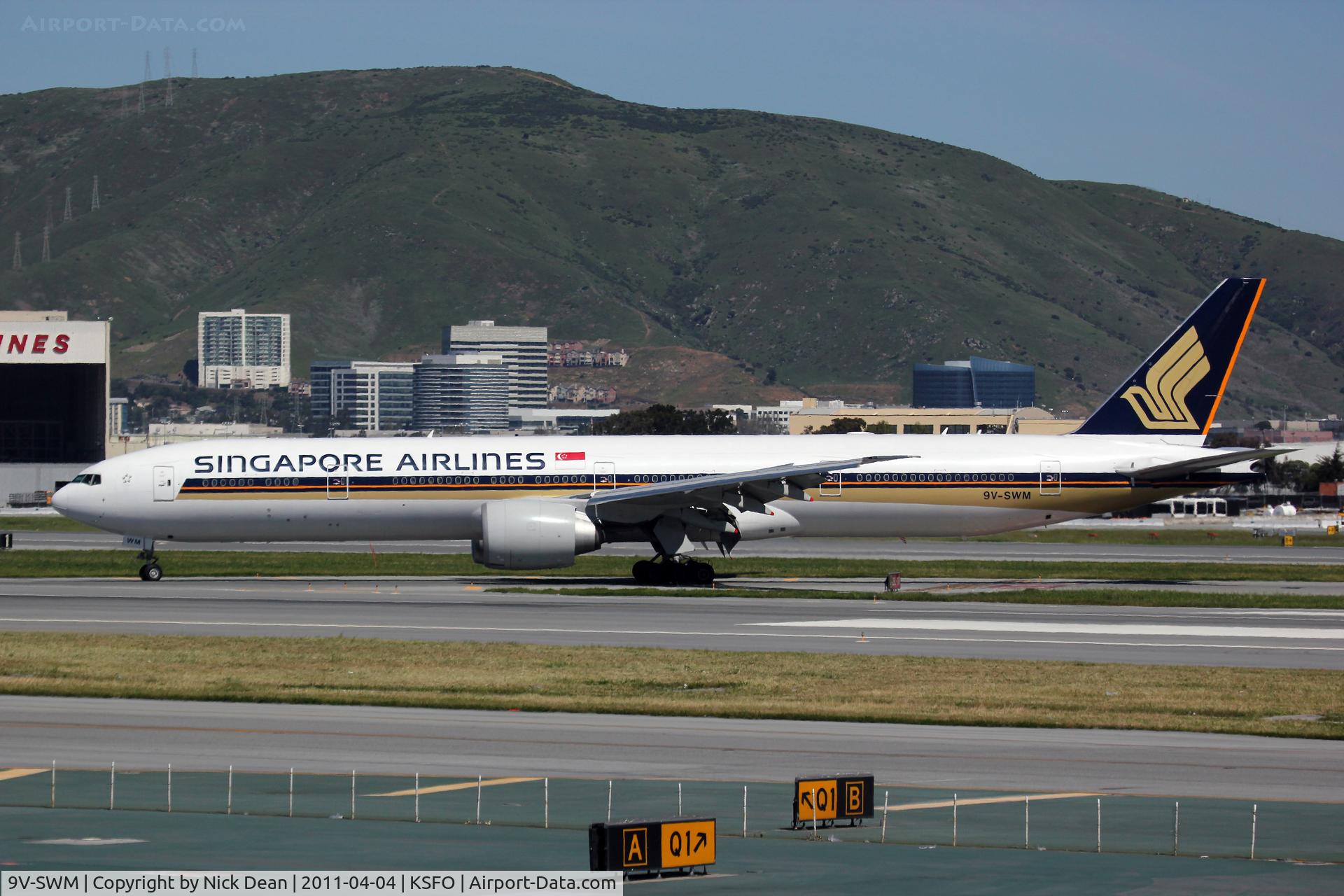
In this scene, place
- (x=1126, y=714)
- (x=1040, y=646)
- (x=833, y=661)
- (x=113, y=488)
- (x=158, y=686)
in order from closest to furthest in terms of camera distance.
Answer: (x=1126, y=714)
(x=158, y=686)
(x=833, y=661)
(x=1040, y=646)
(x=113, y=488)

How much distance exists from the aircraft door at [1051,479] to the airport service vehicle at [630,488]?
0.05m

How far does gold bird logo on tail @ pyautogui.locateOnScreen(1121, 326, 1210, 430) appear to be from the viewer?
2062 inches

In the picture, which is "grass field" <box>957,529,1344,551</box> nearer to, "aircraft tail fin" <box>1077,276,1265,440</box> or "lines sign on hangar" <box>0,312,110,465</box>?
"aircraft tail fin" <box>1077,276,1265,440</box>

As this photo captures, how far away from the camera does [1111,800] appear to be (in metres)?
18.4

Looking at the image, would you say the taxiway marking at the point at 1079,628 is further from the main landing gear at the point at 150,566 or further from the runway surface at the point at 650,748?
the main landing gear at the point at 150,566

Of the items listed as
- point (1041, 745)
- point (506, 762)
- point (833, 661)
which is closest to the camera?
point (506, 762)

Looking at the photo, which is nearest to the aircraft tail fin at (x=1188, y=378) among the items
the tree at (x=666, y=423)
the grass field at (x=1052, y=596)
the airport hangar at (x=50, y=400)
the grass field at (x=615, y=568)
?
the grass field at (x=615, y=568)

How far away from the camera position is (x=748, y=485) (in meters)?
45.7

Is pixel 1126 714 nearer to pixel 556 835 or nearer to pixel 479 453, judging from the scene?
pixel 556 835

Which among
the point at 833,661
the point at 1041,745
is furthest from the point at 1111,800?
the point at 833,661

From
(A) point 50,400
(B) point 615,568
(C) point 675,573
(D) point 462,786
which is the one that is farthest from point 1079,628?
(A) point 50,400

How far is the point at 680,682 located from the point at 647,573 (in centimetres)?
1982

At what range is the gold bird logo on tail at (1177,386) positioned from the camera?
172 feet

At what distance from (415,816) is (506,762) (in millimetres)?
3568
